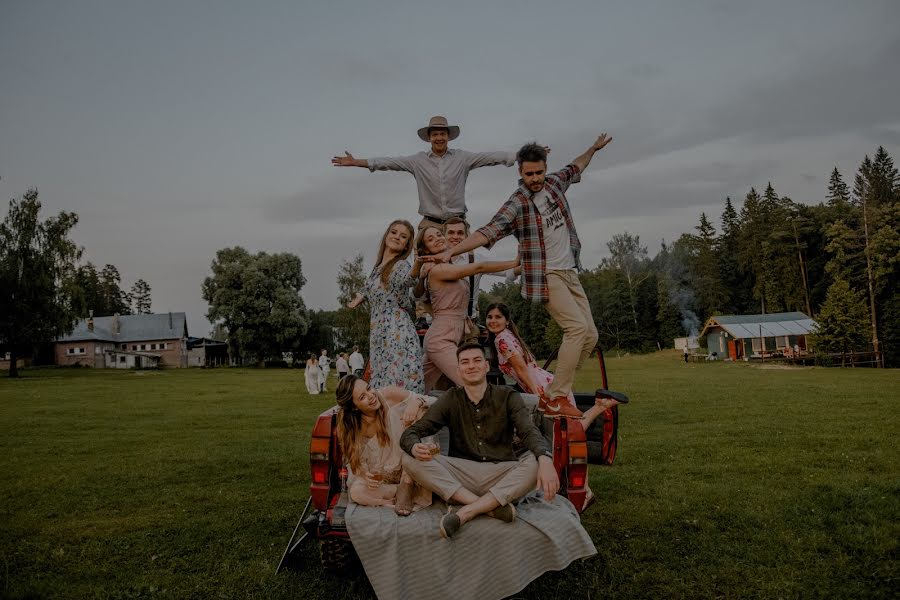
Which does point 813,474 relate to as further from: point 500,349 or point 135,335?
point 135,335

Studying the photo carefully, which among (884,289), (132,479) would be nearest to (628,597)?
(132,479)

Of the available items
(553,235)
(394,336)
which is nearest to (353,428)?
(394,336)

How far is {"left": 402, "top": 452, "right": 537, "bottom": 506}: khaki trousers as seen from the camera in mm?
4199

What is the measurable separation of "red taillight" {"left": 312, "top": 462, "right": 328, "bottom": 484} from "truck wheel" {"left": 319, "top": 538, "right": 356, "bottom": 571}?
17.8 inches

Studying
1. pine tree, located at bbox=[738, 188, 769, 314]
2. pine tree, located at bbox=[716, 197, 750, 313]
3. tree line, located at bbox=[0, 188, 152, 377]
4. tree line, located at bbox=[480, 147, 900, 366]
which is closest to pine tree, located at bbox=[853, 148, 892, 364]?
tree line, located at bbox=[480, 147, 900, 366]

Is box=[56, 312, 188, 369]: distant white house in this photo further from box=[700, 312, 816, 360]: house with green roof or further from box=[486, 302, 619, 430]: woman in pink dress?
box=[486, 302, 619, 430]: woman in pink dress

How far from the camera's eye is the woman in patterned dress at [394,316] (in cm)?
597

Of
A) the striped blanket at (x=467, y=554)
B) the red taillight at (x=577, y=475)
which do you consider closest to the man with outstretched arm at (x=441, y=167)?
the red taillight at (x=577, y=475)

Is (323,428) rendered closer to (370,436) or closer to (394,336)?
(370,436)

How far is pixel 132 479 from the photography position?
9562mm

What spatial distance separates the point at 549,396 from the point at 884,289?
67345 millimetres

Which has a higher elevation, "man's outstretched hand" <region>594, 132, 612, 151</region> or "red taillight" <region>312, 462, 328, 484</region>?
"man's outstretched hand" <region>594, 132, 612, 151</region>

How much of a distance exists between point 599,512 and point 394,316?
129 inches

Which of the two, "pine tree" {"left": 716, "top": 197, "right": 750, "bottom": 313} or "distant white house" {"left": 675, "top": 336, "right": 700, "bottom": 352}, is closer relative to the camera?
"distant white house" {"left": 675, "top": 336, "right": 700, "bottom": 352}
